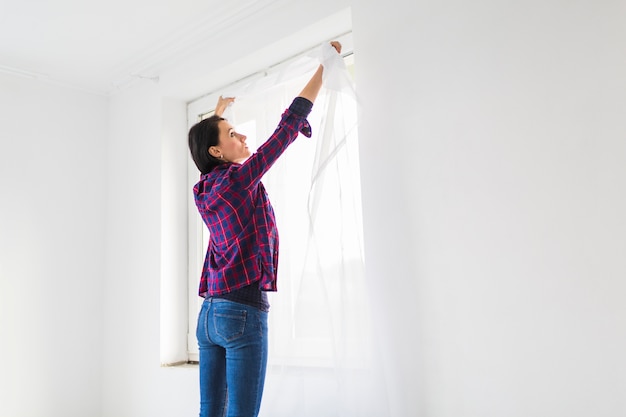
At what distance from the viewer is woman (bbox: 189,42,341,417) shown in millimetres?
1447

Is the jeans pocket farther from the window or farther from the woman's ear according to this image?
the woman's ear

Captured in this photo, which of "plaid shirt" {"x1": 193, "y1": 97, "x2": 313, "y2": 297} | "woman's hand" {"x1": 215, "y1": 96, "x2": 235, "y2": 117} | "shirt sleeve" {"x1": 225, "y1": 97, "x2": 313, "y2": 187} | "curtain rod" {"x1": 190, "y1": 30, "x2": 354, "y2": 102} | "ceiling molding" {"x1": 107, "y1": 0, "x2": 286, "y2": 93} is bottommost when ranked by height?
"plaid shirt" {"x1": 193, "y1": 97, "x2": 313, "y2": 297}

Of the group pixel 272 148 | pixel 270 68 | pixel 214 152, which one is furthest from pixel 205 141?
pixel 270 68

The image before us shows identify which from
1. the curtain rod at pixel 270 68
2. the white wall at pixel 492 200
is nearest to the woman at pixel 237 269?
the white wall at pixel 492 200

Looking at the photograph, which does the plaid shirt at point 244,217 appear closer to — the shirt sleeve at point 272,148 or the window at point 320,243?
the shirt sleeve at point 272,148

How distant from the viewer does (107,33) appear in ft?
7.98

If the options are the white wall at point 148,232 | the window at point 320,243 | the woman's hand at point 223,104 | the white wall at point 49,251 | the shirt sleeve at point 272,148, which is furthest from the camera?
the white wall at point 49,251

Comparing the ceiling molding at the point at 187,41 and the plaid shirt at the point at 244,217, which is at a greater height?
the ceiling molding at the point at 187,41

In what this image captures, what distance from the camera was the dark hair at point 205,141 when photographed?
5.51 feet

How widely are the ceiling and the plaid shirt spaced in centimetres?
89

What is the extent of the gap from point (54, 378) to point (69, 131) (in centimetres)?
142

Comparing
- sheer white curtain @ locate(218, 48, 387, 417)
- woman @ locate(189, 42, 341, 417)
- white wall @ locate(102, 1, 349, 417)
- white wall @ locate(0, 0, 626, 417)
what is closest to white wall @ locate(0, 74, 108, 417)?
white wall @ locate(102, 1, 349, 417)

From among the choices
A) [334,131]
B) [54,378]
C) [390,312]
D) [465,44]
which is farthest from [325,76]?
[54,378]

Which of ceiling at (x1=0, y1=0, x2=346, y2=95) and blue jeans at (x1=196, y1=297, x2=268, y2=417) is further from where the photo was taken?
ceiling at (x1=0, y1=0, x2=346, y2=95)
